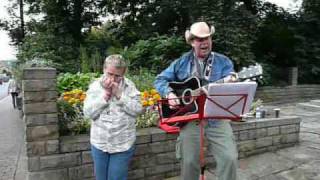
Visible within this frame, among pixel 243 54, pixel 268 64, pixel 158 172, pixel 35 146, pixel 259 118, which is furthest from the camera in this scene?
pixel 268 64

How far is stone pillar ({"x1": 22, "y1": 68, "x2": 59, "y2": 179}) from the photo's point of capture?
11.4 feet

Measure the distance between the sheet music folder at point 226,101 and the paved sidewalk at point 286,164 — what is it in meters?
1.50

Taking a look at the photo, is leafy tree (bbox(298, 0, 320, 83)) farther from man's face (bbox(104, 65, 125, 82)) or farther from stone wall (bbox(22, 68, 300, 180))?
man's face (bbox(104, 65, 125, 82))

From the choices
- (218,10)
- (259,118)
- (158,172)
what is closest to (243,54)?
(218,10)

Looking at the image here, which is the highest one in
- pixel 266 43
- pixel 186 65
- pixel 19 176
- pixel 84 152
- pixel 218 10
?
pixel 218 10

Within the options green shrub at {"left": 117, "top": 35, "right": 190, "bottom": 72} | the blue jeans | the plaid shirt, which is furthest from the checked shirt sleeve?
green shrub at {"left": 117, "top": 35, "right": 190, "bottom": 72}

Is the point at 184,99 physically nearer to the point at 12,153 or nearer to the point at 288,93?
the point at 12,153

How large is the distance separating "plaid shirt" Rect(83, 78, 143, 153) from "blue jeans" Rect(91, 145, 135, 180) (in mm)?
50

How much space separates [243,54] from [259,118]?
5270 mm

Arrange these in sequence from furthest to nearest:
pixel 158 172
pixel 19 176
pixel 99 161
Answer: pixel 19 176 → pixel 158 172 → pixel 99 161

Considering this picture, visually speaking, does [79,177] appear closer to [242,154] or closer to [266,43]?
[242,154]

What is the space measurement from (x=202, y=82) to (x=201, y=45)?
1.00 feet

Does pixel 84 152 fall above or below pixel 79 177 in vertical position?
above

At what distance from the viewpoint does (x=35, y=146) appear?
3531mm
